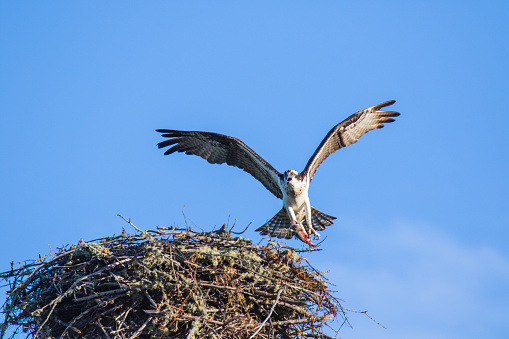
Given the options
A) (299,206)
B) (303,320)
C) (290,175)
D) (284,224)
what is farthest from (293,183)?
(303,320)

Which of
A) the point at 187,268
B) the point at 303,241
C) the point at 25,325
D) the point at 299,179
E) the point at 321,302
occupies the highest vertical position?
the point at 299,179

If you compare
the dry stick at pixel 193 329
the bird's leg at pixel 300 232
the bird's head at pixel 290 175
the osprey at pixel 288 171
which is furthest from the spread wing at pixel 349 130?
the dry stick at pixel 193 329

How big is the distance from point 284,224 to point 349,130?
1965mm

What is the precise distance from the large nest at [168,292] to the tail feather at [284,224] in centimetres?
285

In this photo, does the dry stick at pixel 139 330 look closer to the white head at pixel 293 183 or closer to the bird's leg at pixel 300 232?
the bird's leg at pixel 300 232

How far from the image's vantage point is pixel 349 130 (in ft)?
36.2

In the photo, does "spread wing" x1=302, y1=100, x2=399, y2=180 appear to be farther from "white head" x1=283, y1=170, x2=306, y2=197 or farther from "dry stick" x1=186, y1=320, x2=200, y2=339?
"dry stick" x1=186, y1=320, x2=200, y2=339

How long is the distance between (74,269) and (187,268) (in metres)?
1.30

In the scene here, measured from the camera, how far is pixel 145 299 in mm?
6902

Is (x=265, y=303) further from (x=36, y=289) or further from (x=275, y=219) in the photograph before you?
(x=275, y=219)

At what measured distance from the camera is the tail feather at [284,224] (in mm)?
10688

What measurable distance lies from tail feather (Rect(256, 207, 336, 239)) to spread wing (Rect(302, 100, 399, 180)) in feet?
2.30

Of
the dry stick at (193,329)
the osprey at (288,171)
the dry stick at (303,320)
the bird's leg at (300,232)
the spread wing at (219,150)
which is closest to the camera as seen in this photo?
the dry stick at (193,329)

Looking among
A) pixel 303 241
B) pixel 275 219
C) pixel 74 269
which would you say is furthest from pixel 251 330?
pixel 275 219
